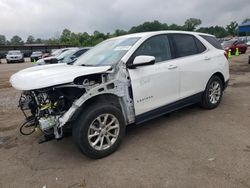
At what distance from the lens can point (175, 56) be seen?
411 cm

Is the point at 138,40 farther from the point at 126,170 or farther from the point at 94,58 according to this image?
the point at 126,170

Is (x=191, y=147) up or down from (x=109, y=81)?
down

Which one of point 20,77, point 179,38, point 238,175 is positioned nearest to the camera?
point 238,175

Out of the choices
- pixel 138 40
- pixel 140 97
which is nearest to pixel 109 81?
pixel 140 97

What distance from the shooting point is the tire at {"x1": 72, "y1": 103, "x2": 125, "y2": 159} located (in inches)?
118

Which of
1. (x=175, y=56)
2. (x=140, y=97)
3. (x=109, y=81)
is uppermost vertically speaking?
(x=175, y=56)

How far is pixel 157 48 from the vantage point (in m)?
3.92

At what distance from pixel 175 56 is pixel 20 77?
2637 mm

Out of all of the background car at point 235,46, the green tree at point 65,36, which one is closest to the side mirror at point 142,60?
the background car at point 235,46

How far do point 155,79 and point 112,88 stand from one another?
0.81 meters

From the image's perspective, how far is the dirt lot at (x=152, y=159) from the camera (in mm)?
2715

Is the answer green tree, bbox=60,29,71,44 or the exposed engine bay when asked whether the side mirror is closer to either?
the exposed engine bay

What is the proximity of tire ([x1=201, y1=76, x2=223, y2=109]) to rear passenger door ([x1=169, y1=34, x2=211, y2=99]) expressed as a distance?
0.18 m

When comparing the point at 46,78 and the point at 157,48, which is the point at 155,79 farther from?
the point at 46,78
